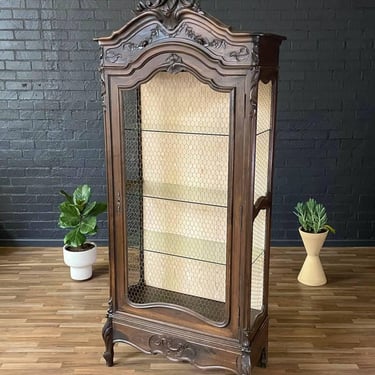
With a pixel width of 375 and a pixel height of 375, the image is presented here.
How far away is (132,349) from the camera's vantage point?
8.42 feet

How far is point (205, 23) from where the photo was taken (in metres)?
Result: 1.87

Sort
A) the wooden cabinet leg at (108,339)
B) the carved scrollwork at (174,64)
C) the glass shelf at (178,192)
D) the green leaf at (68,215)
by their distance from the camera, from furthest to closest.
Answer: the green leaf at (68,215)
the wooden cabinet leg at (108,339)
the glass shelf at (178,192)
the carved scrollwork at (174,64)

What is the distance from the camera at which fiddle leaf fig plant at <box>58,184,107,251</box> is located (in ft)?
10.8

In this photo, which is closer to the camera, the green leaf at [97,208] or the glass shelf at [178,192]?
the glass shelf at [178,192]

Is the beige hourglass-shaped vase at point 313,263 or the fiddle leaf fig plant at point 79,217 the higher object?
the fiddle leaf fig plant at point 79,217

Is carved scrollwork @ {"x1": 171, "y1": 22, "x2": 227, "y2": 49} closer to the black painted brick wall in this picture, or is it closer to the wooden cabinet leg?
the wooden cabinet leg

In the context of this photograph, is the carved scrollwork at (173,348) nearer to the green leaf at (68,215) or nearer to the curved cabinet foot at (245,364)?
the curved cabinet foot at (245,364)

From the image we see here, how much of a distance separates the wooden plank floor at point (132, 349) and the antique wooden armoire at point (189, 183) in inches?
7.3

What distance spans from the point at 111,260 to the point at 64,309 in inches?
34.6

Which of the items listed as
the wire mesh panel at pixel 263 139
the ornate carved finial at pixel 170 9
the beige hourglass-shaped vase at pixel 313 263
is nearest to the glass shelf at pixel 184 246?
the wire mesh panel at pixel 263 139

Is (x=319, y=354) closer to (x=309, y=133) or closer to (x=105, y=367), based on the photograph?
(x=105, y=367)

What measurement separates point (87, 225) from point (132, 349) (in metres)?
1.04

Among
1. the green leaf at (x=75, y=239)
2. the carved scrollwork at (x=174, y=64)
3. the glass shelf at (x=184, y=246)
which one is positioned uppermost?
the carved scrollwork at (x=174, y=64)

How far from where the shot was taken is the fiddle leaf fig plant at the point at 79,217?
3293 mm
